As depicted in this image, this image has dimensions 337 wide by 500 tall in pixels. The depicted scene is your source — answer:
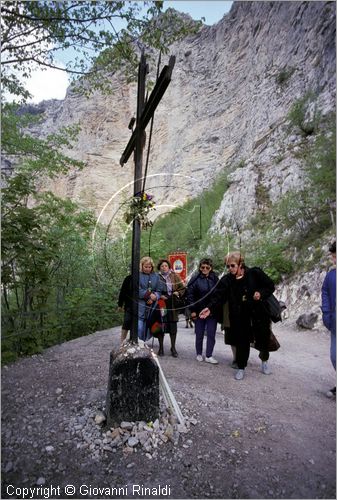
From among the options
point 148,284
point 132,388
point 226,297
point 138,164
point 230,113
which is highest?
point 230,113

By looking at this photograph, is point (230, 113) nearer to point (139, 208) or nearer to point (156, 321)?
point (156, 321)

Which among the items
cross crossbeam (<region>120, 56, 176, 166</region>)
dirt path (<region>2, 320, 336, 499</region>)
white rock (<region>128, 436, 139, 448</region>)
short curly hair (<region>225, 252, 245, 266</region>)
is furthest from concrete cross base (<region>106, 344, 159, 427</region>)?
cross crossbeam (<region>120, 56, 176, 166</region>)

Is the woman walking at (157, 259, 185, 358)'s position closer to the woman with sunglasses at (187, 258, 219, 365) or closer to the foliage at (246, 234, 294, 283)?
the woman with sunglasses at (187, 258, 219, 365)

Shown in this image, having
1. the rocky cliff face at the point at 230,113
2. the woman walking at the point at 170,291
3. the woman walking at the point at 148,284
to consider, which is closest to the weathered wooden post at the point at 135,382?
the woman walking at the point at 148,284

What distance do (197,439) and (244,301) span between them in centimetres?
163

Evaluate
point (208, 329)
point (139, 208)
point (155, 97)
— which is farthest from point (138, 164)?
point (208, 329)

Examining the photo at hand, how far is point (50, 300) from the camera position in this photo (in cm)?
488

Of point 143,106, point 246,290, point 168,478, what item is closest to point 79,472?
point 168,478

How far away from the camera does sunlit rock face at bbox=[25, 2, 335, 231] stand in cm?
1409

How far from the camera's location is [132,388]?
8.09ft

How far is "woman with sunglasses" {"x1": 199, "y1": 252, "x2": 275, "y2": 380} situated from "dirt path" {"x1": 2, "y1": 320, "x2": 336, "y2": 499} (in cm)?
41

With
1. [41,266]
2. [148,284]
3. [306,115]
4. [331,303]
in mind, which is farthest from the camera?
[306,115]

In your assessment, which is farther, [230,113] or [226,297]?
[230,113]

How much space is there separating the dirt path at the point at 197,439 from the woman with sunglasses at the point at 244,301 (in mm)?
414
